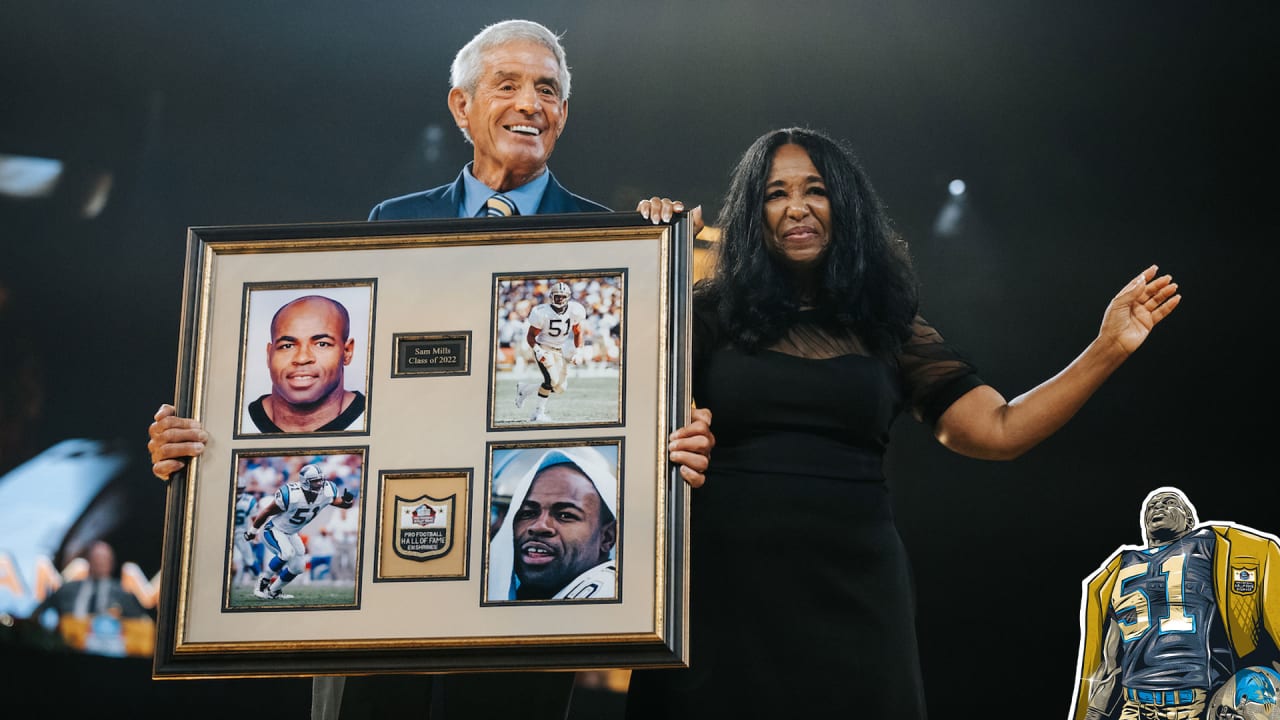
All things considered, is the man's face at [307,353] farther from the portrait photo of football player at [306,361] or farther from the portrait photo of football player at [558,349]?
the portrait photo of football player at [558,349]

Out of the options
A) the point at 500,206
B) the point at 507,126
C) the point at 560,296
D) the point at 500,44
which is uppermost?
the point at 500,44

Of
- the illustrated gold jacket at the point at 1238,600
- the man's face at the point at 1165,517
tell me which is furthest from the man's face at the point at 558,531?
the man's face at the point at 1165,517

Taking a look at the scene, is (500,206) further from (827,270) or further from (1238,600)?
(1238,600)

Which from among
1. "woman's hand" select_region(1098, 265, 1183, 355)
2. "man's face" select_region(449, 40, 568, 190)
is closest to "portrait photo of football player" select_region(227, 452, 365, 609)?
"man's face" select_region(449, 40, 568, 190)

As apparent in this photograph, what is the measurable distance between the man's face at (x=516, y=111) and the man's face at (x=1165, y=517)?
1.83 metres

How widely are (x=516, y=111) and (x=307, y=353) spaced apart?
33.3 inches

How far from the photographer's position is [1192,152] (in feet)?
12.4

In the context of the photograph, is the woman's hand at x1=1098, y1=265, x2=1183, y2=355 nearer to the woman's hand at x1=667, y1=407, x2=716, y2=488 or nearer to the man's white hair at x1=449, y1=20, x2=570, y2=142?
the woman's hand at x1=667, y1=407, x2=716, y2=488

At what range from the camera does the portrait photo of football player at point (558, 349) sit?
196 cm

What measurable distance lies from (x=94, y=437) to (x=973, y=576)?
263 cm

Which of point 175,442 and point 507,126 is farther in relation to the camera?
point 507,126

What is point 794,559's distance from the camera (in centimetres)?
200

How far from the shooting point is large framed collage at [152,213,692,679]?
1881 mm

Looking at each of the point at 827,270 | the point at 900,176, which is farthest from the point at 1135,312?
the point at 900,176
